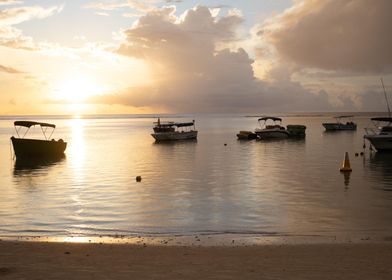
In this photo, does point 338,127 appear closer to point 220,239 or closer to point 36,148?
point 36,148

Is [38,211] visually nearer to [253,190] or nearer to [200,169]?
[253,190]

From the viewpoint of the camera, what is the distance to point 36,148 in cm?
5628

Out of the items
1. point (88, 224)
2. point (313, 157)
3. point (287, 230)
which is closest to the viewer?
point (287, 230)

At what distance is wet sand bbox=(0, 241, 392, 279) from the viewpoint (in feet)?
36.9

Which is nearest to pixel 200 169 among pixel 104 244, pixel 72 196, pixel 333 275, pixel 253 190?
pixel 253 190

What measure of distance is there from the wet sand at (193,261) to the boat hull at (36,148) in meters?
43.0

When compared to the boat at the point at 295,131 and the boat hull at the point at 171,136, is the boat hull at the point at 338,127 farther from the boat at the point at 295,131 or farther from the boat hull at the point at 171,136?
the boat hull at the point at 171,136

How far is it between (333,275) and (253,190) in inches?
720

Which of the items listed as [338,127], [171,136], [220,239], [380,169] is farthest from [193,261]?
[338,127]

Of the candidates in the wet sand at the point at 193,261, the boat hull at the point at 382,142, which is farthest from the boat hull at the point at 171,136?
the wet sand at the point at 193,261

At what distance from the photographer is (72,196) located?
91.0 ft

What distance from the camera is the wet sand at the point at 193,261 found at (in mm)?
11250

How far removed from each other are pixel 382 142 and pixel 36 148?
144ft

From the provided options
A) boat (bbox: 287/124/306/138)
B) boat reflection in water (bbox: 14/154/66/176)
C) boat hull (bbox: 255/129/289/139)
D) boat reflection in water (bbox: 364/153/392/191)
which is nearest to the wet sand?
boat reflection in water (bbox: 364/153/392/191)
